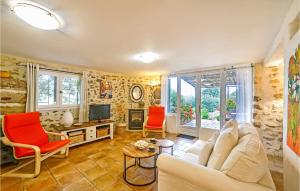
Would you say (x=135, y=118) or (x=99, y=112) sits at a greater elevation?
(x=99, y=112)

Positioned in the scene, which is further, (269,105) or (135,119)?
(135,119)

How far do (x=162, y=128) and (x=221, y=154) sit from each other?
299 centimetres

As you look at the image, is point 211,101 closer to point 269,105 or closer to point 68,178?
point 269,105

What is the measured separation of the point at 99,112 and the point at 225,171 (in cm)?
384

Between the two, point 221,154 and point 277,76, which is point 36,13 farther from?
point 277,76

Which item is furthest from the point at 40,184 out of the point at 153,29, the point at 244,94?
the point at 244,94

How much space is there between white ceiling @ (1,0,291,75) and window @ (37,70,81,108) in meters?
0.89

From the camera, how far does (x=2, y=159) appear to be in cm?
263

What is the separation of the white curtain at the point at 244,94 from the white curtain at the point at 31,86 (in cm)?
486

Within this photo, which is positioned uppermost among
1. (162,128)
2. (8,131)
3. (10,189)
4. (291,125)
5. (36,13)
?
(36,13)

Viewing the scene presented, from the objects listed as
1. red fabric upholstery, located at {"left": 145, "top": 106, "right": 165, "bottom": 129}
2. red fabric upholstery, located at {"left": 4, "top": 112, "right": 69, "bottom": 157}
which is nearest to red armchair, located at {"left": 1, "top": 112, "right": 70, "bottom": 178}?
red fabric upholstery, located at {"left": 4, "top": 112, "right": 69, "bottom": 157}

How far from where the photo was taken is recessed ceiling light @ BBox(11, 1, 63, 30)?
1.34m

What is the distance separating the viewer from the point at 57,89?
12.6 feet

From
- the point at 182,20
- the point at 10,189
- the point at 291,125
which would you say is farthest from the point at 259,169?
the point at 10,189
